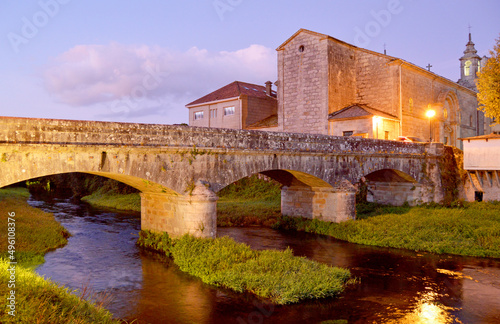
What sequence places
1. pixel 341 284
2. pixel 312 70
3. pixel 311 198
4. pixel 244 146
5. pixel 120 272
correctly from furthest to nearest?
pixel 312 70
pixel 311 198
pixel 244 146
pixel 120 272
pixel 341 284

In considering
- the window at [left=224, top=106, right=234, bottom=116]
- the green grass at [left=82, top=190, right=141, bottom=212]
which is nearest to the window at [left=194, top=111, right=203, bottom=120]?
the window at [left=224, top=106, right=234, bottom=116]

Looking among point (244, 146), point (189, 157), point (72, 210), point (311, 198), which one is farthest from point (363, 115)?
point (72, 210)

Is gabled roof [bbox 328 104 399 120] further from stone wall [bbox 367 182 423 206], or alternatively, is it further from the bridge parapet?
the bridge parapet

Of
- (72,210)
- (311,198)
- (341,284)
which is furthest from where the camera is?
(72,210)

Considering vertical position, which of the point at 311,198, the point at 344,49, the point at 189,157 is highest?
the point at 344,49

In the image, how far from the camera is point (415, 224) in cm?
2084

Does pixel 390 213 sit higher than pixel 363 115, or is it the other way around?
pixel 363 115

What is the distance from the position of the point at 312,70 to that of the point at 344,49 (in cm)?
357

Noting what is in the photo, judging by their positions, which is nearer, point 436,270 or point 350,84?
point 436,270

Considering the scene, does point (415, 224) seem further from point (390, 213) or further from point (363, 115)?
point (363, 115)

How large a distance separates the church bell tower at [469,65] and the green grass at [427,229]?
4519cm

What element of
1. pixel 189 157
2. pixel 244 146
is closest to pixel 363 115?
pixel 244 146

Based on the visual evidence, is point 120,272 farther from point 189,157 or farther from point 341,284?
point 341,284

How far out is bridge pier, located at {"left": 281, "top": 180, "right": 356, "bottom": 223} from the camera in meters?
21.4
